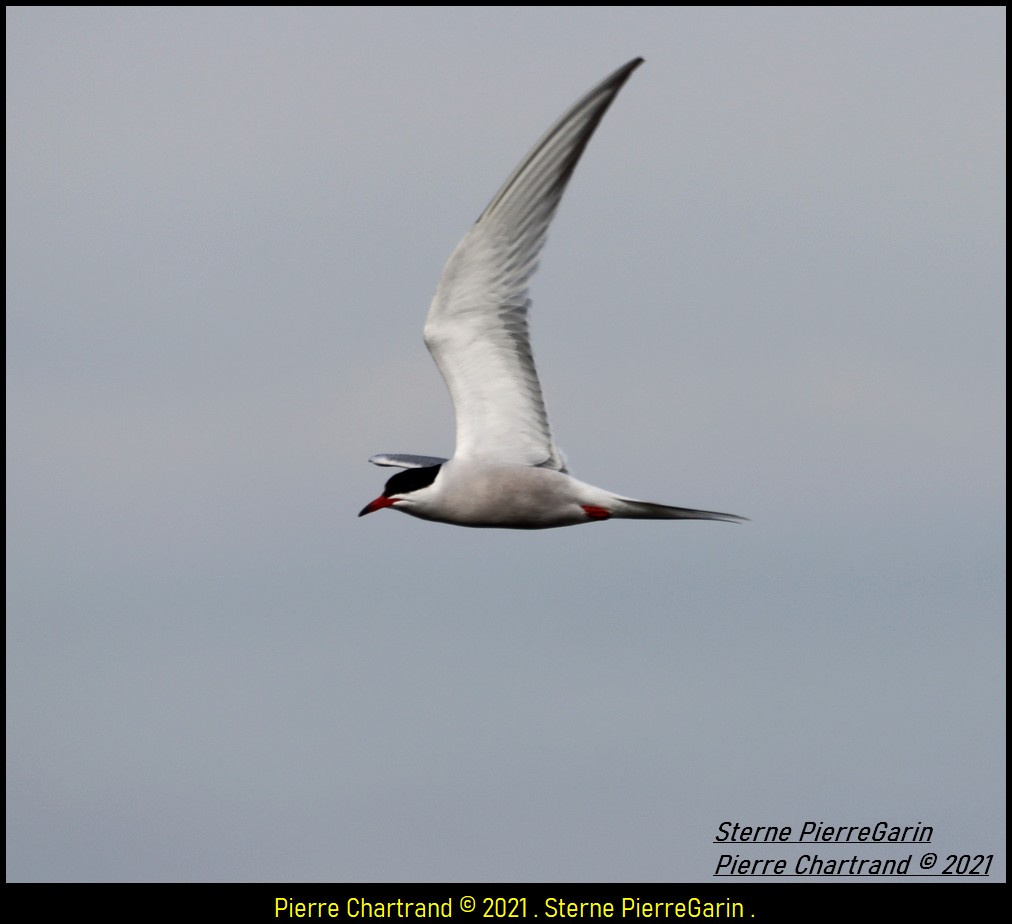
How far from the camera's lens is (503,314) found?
13305mm

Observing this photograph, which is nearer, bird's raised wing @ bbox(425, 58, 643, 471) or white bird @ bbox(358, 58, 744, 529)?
bird's raised wing @ bbox(425, 58, 643, 471)

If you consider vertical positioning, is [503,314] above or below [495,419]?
above

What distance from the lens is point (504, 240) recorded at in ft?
42.2

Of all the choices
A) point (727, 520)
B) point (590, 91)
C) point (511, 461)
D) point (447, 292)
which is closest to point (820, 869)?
point (727, 520)

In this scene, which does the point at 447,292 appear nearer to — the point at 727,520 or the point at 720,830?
the point at 727,520

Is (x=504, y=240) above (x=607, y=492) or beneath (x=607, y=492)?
above

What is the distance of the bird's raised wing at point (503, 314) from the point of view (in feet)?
40.1

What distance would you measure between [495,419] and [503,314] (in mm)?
911

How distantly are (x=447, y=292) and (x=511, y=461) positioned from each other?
143 cm

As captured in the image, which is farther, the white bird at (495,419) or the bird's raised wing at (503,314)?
the white bird at (495,419)

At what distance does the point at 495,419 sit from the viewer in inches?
542

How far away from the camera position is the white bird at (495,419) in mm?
13055

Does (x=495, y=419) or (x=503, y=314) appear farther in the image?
(x=495, y=419)

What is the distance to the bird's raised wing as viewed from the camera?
40.1ft
